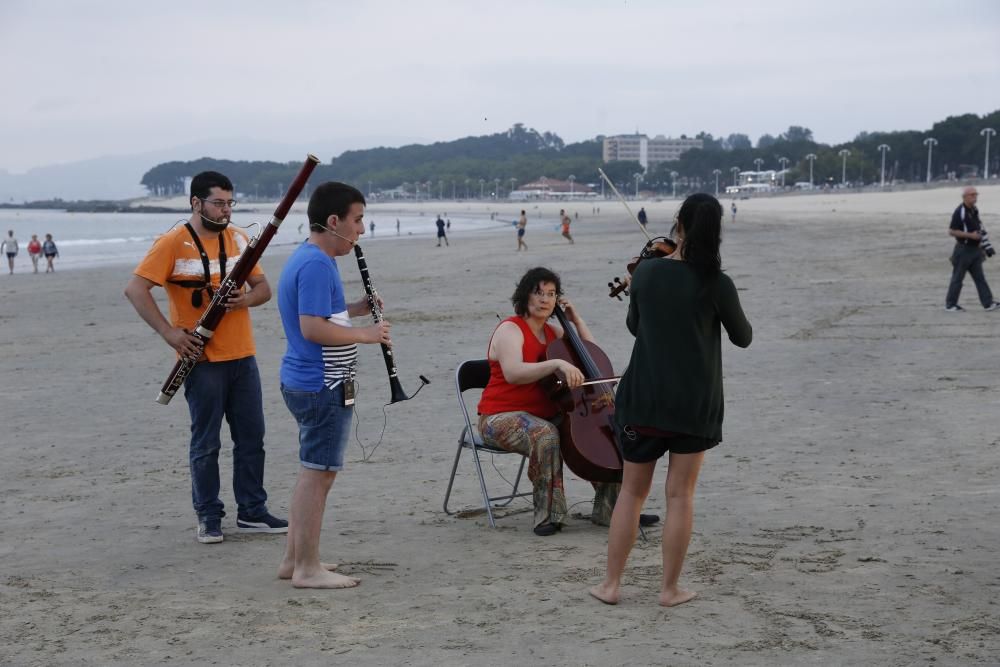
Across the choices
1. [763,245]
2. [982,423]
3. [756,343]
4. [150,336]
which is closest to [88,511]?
[982,423]

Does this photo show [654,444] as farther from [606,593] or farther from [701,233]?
[701,233]

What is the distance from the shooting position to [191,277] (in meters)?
5.54

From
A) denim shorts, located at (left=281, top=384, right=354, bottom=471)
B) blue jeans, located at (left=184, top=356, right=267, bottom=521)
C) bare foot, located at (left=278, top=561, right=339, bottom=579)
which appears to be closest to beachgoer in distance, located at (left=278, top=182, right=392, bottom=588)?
denim shorts, located at (left=281, top=384, right=354, bottom=471)

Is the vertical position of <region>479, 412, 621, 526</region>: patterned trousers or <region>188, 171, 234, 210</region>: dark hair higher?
<region>188, 171, 234, 210</region>: dark hair

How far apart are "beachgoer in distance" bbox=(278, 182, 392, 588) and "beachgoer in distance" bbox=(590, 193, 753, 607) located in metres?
1.14

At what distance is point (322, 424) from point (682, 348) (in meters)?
1.62

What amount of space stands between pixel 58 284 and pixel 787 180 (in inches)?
6047

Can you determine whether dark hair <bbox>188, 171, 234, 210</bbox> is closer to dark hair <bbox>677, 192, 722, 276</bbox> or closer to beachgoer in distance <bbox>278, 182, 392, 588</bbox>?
beachgoer in distance <bbox>278, 182, 392, 588</bbox>

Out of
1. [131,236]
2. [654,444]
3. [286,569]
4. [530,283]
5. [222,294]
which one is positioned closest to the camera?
[654,444]

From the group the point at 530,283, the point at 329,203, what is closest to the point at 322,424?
the point at 329,203

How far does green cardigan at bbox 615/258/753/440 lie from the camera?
13.9 ft

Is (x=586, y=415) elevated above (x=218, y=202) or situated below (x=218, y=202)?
below

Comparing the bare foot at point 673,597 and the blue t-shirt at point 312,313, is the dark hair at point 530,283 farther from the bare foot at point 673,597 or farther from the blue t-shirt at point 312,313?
the bare foot at point 673,597

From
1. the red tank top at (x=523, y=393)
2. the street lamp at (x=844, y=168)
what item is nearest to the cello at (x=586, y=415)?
the red tank top at (x=523, y=393)
